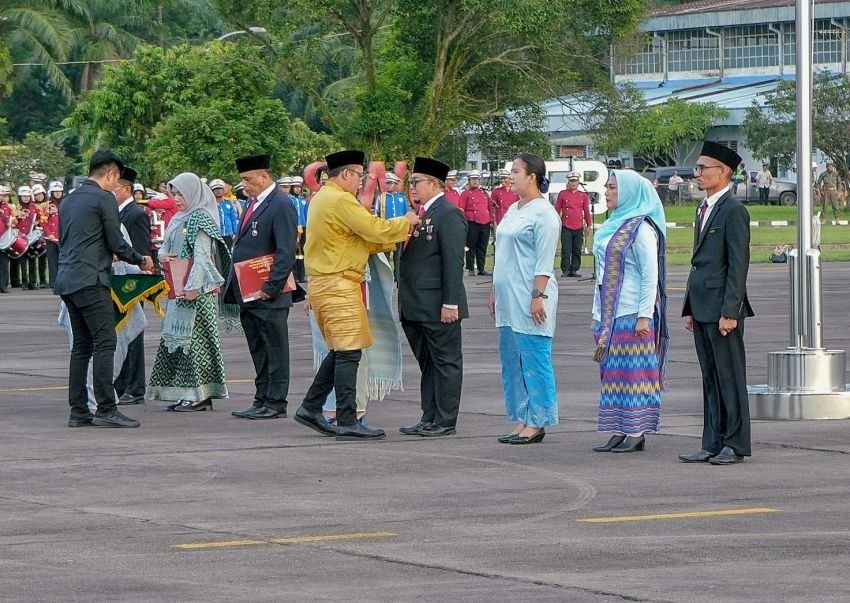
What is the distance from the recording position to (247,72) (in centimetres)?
4566

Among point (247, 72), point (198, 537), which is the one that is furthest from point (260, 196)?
point (247, 72)

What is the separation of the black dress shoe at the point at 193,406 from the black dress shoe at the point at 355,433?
2.26m

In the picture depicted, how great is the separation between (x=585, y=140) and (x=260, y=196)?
7137 centimetres

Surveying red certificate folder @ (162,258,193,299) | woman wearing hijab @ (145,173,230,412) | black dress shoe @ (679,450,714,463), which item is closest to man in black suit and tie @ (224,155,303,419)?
woman wearing hijab @ (145,173,230,412)

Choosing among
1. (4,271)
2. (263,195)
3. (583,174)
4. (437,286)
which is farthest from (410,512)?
(583,174)

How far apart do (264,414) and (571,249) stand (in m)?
21.3

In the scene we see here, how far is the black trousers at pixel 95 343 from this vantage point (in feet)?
43.1

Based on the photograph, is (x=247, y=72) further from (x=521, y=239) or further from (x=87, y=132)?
(x=521, y=239)

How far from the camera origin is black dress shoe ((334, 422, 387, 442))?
12234 millimetres

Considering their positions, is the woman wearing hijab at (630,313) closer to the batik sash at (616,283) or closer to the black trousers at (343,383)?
the batik sash at (616,283)

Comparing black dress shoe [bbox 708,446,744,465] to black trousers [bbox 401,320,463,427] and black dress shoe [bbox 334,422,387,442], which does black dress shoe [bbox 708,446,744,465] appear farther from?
black dress shoe [bbox 334,422,387,442]

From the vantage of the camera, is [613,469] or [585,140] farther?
[585,140]

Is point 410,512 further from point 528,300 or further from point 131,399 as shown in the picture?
point 131,399

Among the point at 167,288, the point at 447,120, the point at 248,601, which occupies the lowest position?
the point at 248,601
